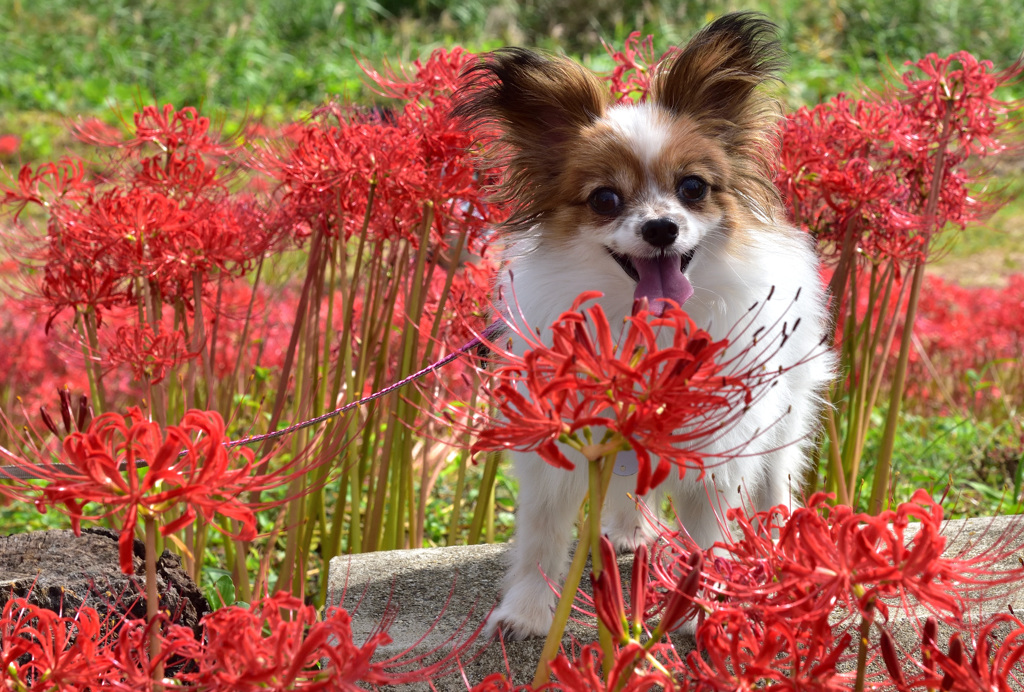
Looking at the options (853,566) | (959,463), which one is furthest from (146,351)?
(959,463)

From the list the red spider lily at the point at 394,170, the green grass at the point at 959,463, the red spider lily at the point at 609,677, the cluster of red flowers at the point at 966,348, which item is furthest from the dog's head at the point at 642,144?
the cluster of red flowers at the point at 966,348

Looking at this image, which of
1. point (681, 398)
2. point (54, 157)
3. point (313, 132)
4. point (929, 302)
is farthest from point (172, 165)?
point (54, 157)

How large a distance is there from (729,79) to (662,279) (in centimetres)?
61

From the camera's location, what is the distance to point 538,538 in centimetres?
246

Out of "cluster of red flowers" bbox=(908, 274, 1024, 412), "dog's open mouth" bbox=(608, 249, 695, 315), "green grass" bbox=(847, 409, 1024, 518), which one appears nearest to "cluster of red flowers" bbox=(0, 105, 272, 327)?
"dog's open mouth" bbox=(608, 249, 695, 315)

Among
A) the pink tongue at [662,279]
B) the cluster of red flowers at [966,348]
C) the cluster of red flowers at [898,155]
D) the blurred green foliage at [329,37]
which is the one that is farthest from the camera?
the blurred green foliage at [329,37]

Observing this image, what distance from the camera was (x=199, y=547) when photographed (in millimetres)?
2658

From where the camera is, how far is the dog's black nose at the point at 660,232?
219 cm

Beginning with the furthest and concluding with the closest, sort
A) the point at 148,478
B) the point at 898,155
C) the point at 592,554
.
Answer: the point at 898,155 → the point at 592,554 → the point at 148,478

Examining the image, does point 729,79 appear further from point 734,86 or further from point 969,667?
point 969,667

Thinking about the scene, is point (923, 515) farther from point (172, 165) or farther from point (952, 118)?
point (172, 165)

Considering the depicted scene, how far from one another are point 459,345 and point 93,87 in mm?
9493

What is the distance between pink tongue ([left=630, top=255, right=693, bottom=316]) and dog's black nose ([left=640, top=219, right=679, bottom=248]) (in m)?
0.07

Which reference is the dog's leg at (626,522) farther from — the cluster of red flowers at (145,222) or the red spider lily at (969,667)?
the red spider lily at (969,667)
